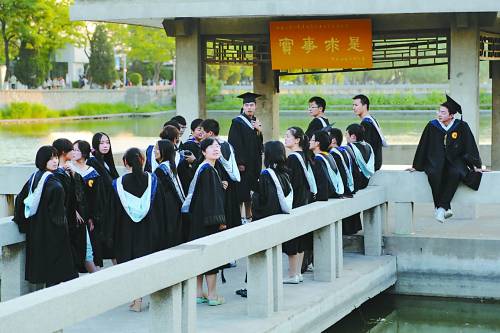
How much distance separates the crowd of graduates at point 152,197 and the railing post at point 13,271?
0.48ft

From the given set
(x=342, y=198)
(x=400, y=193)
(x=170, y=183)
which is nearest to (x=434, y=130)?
(x=400, y=193)

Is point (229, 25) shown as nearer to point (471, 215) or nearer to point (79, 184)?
point (471, 215)

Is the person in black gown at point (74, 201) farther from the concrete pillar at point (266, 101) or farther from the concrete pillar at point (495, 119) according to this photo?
the concrete pillar at point (495, 119)

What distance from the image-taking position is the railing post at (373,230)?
37.6ft

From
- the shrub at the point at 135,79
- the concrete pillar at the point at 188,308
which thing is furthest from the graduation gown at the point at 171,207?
the shrub at the point at 135,79

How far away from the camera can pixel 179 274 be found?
23.5 ft

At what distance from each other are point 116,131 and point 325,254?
112 feet

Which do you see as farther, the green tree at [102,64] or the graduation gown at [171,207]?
the green tree at [102,64]

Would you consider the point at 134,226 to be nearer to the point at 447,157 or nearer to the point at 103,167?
the point at 103,167

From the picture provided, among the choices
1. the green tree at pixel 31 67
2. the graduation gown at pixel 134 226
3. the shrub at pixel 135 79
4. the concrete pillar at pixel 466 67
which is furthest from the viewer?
the shrub at pixel 135 79

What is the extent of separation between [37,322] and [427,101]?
57.9 meters

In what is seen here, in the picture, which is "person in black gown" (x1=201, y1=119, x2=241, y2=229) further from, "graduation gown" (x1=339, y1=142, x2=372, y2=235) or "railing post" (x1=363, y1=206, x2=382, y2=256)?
"railing post" (x1=363, y1=206, x2=382, y2=256)

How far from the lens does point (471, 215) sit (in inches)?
513

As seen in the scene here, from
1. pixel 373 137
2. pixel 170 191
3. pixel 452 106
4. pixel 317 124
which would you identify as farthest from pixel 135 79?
pixel 170 191
